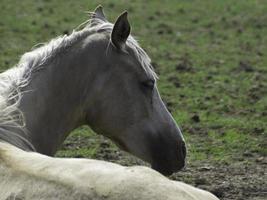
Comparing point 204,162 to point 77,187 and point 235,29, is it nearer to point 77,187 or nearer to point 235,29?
point 77,187

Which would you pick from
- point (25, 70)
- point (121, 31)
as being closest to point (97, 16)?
point (121, 31)

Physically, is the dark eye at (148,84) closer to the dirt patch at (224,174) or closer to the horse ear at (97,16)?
the horse ear at (97,16)

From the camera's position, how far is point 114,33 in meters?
5.54

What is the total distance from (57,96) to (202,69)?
6.66m

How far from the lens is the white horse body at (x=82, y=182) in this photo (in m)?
3.78

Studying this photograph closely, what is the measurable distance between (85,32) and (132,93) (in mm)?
524

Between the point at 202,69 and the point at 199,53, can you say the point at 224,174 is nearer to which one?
the point at 202,69

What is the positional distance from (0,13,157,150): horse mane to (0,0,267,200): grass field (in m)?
1.80

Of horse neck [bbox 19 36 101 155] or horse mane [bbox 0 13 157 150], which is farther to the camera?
horse neck [bbox 19 36 101 155]

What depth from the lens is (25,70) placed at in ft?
18.1

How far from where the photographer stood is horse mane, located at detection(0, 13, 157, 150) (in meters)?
5.13

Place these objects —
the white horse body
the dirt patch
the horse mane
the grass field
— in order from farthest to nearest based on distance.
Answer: the grass field < the dirt patch < the horse mane < the white horse body

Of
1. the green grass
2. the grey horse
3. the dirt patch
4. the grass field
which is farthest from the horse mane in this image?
the green grass

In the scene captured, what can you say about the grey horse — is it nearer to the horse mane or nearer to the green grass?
the horse mane
